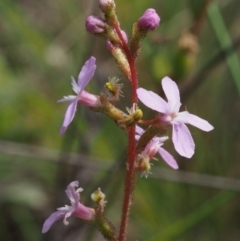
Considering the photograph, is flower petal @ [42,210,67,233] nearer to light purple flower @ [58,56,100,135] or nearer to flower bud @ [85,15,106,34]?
light purple flower @ [58,56,100,135]

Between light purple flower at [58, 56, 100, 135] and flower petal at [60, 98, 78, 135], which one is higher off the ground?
light purple flower at [58, 56, 100, 135]

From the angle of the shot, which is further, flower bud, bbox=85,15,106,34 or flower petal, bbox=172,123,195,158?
flower bud, bbox=85,15,106,34

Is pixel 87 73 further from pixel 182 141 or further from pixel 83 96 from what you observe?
pixel 182 141

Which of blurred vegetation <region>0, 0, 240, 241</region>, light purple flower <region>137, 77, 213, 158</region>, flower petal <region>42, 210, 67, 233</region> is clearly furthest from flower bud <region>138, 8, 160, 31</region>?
blurred vegetation <region>0, 0, 240, 241</region>

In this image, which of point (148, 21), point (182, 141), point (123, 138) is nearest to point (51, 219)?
point (182, 141)

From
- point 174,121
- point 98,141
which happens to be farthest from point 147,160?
point 98,141

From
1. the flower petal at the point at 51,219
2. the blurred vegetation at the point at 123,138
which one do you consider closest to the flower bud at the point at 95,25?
the flower petal at the point at 51,219

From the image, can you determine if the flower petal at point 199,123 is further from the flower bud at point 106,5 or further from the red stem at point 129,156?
the flower bud at point 106,5

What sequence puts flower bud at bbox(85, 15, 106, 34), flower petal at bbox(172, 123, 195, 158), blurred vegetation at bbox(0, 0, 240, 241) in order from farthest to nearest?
1. blurred vegetation at bbox(0, 0, 240, 241)
2. flower bud at bbox(85, 15, 106, 34)
3. flower petal at bbox(172, 123, 195, 158)
